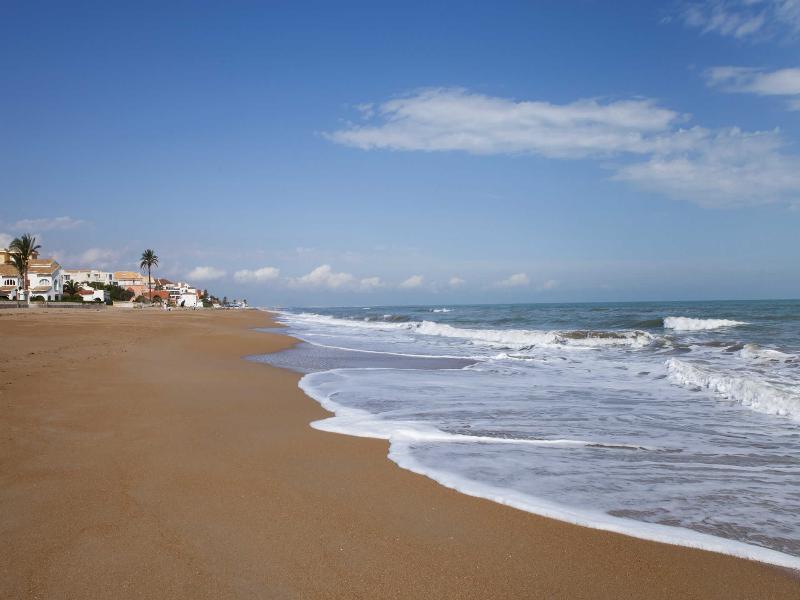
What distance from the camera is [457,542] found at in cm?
354

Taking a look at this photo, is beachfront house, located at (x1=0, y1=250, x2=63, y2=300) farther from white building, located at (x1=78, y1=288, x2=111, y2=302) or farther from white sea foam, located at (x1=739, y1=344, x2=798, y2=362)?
white sea foam, located at (x1=739, y1=344, x2=798, y2=362)

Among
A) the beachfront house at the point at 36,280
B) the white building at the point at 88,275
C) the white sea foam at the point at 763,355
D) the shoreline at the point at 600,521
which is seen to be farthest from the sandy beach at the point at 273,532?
the white building at the point at 88,275

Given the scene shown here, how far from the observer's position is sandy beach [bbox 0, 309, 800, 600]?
298 centimetres

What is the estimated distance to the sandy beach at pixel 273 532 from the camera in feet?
9.77

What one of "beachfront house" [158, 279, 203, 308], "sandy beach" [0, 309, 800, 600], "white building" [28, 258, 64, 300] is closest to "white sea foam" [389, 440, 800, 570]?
"sandy beach" [0, 309, 800, 600]

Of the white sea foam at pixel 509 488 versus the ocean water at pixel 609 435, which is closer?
the white sea foam at pixel 509 488

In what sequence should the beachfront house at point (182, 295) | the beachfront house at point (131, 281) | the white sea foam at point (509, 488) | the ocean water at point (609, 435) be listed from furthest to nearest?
the beachfront house at point (131, 281), the beachfront house at point (182, 295), the ocean water at point (609, 435), the white sea foam at point (509, 488)

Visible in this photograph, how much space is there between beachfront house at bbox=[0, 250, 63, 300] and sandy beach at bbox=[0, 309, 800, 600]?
78907 mm

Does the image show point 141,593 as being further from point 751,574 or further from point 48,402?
point 48,402

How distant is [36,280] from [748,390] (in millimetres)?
88613

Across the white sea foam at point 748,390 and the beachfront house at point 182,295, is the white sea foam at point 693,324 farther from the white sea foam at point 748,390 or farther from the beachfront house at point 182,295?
the beachfront house at point 182,295

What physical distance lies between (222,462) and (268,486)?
2.95ft

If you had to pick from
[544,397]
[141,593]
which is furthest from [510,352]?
[141,593]

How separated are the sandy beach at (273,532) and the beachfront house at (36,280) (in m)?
78.9
